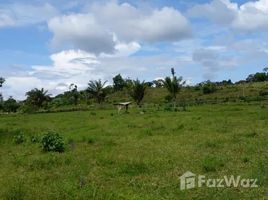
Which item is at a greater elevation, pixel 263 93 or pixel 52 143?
pixel 263 93

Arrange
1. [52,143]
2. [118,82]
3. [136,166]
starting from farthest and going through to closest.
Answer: [118,82]
[52,143]
[136,166]

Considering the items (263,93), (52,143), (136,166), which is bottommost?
(136,166)

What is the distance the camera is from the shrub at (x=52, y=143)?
60.0 feet

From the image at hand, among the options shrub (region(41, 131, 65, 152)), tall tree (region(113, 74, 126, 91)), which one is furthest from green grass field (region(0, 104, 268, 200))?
tall tree (region(113, 74, 126, 91))

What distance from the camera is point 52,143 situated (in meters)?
18.6

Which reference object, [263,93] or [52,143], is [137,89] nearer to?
[263,93]

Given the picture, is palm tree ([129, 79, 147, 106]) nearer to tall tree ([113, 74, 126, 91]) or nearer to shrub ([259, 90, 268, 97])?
shrub ([259, 90, 268, 97])

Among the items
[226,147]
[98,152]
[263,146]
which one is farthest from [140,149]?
[263,146]

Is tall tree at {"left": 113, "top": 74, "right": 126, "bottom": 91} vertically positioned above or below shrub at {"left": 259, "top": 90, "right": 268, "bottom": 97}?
above

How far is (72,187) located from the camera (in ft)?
34.8

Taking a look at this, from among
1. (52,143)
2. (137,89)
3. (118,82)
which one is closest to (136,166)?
(52,143)

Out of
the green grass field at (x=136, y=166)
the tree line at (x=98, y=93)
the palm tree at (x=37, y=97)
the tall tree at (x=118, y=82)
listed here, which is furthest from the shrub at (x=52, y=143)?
the tall tree at (x=118, y=82)

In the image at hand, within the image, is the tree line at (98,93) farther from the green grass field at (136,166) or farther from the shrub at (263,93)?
the green grass field at (136,166)

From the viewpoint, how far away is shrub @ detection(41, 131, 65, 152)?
18281 millimetres
